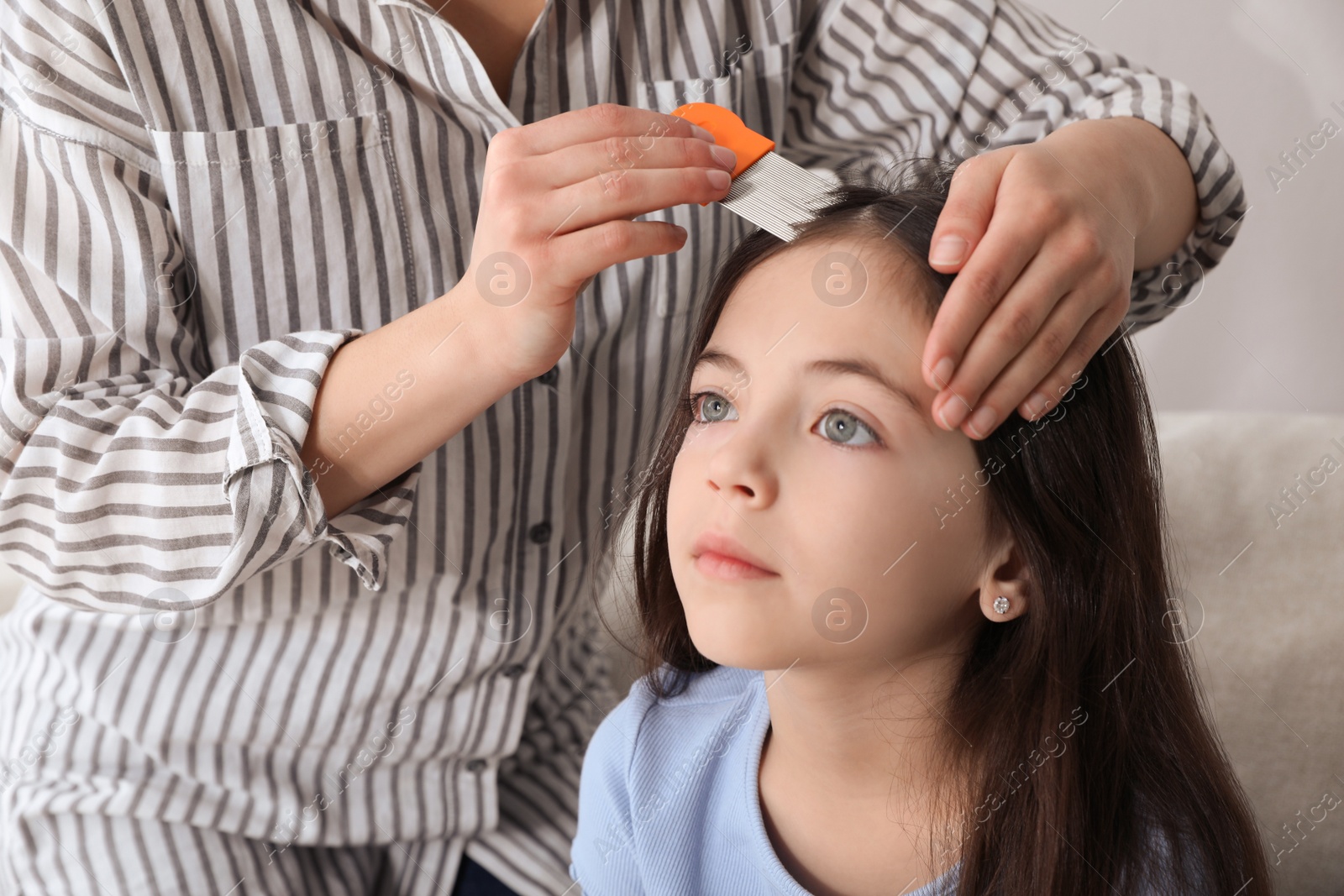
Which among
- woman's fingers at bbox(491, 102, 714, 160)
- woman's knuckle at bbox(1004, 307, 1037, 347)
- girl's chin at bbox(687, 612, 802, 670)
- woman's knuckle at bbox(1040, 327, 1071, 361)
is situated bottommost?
girl's chin at bbox(687, 612, 802, 670)

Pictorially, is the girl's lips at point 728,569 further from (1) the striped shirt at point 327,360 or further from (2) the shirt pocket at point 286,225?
(2) the shirt pocket at point 286,225

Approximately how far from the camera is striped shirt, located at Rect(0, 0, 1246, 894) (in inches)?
30.4

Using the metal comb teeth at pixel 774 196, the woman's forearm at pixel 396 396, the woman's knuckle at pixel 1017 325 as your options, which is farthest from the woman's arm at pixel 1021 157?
the woman's forearm at pixel 396 396

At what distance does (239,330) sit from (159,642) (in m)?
0.28

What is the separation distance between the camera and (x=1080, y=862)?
2.28ft


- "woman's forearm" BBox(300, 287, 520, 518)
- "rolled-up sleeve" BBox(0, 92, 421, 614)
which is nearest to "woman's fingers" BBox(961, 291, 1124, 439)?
"woman's forearm" BBox(300, 287, 520, 518)

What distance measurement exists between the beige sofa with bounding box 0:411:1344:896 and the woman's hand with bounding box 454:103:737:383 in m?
0.60

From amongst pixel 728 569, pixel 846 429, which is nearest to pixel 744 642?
pixel 728 569

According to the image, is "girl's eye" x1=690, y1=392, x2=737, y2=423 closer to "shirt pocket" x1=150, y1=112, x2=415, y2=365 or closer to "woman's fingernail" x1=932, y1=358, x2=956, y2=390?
"woman's fingernail" x1=932, y1=358, x2=956, y2=390

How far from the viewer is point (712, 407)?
729 millimetres

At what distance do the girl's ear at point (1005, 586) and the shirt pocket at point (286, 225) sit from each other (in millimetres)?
550

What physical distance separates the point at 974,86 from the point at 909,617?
56 centimetres

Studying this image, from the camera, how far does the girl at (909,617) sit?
2.13 feet

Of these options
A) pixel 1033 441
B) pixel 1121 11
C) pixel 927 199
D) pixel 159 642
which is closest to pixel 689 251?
pixel 927 199
